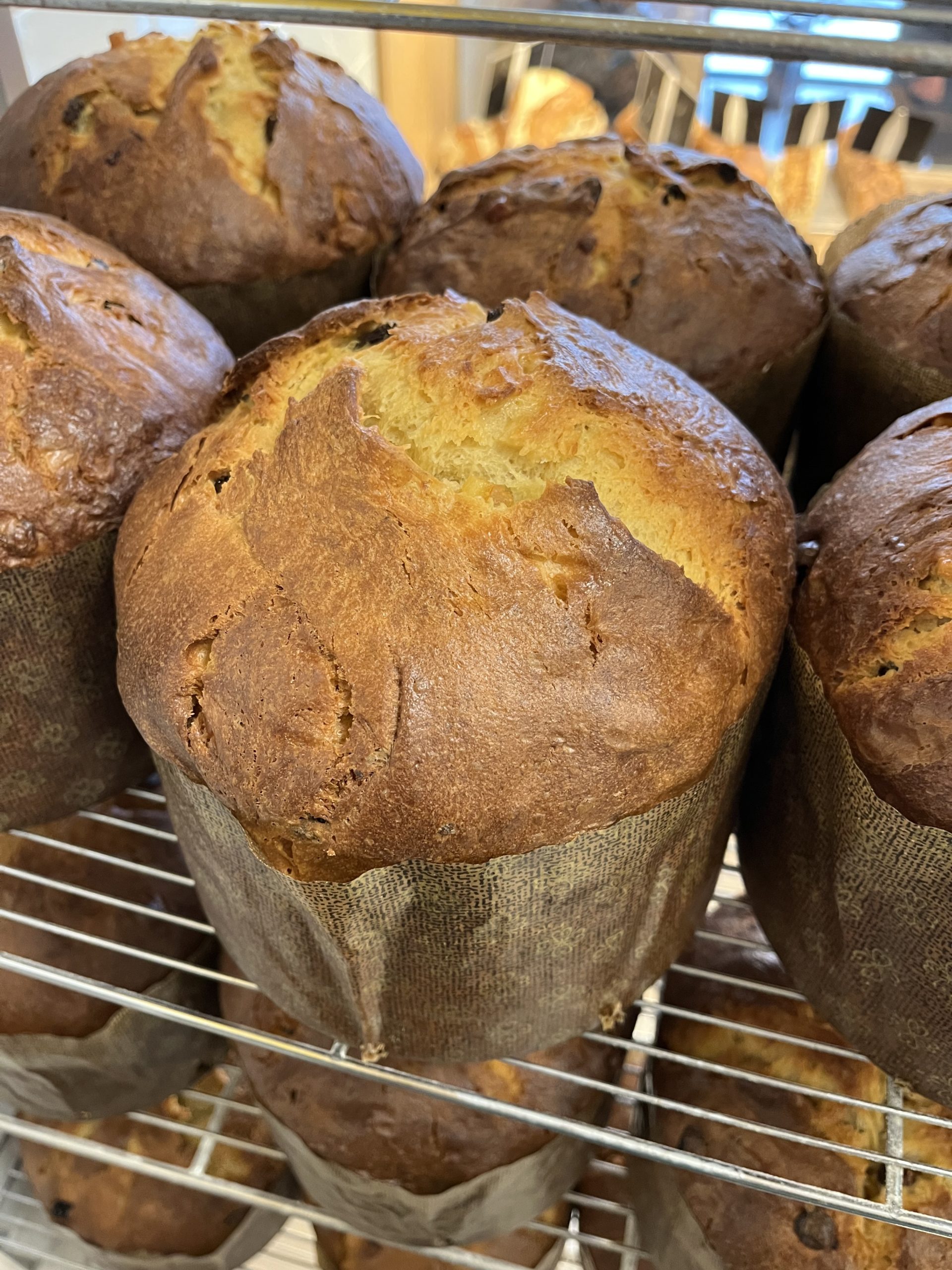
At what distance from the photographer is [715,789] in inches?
32.5

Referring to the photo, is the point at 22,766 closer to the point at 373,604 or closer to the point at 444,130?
the point at 373,604

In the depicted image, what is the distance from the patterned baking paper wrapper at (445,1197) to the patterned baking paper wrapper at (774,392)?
93cm

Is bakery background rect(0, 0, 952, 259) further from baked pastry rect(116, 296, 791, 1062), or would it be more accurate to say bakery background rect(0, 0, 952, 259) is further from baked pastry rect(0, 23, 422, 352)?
→ baked pastry rect(116, 296, 791, 1062)

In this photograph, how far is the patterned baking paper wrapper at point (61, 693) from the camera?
897mm

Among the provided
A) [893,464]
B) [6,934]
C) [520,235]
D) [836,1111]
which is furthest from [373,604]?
[6,934]

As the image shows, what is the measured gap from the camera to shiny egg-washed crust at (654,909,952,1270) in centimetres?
97

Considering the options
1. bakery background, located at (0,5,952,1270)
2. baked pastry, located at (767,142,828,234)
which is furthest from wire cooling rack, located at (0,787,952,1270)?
baked pastry, located at (767,142,828,234)

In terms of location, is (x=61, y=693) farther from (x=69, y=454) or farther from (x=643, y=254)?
(x=643, y=254)

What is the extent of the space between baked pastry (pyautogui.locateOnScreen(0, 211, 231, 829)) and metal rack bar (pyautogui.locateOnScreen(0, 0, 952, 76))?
0.34 metres

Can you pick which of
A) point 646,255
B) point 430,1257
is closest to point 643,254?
point 646,255

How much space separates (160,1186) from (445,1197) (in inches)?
22.9

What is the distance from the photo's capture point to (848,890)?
81 cm

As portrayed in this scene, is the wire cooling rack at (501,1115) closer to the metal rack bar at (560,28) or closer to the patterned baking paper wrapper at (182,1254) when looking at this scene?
the patterned baking paper wrapper at (182,1254)

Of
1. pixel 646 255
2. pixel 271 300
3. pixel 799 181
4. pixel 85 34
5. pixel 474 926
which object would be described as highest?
pixel 85 34
